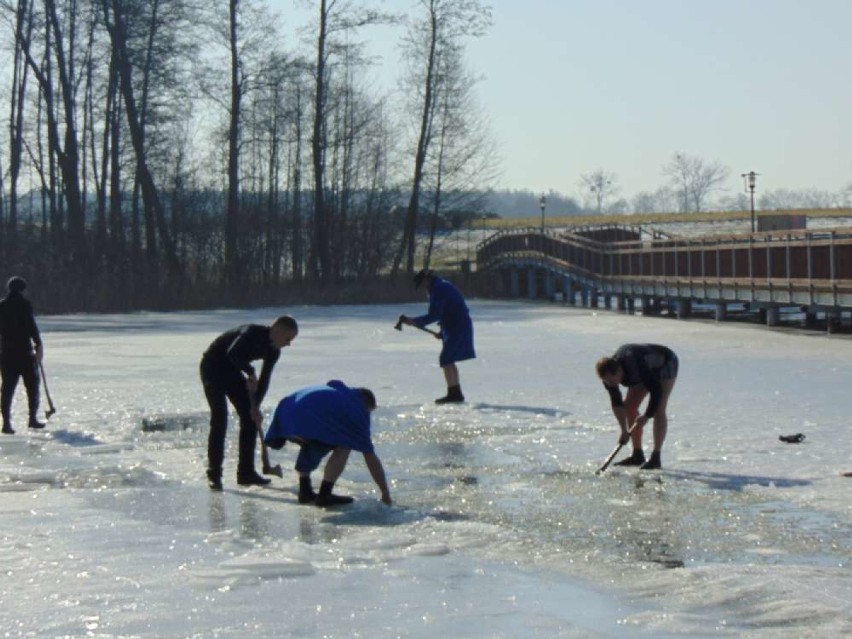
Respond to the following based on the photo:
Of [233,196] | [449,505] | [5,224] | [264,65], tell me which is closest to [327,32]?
[264,65]

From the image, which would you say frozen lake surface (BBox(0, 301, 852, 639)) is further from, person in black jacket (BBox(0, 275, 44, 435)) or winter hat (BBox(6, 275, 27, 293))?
winter hat (BBox(6, 275, 27, 293))

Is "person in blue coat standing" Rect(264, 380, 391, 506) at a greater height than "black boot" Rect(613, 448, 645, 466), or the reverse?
"person in blue coat standing" Rect(264, 380, 391, 506)

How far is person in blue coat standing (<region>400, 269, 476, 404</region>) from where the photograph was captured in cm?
1752

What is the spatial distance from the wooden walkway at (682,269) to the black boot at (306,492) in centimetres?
2220

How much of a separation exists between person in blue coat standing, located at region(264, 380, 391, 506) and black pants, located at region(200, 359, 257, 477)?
1.10 m

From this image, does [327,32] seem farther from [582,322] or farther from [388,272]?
[582,322]

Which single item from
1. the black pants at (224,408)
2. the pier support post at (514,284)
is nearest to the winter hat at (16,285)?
the black pants at (224,408)

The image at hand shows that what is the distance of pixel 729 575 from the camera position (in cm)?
814

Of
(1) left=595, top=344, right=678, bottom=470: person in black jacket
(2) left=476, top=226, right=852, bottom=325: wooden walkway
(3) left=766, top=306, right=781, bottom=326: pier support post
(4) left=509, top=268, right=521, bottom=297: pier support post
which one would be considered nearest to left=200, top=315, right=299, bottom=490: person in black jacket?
(1) left=595, top=344, right=678, bottom=470: person in black jacket

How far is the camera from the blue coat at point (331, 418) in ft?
33.9

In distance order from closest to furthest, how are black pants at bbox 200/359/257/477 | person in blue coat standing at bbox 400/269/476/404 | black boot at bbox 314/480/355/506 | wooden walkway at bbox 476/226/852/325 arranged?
black boot at bbox 314/480/355/506 → black pants at bbox 200/359/257/477 → person in blue coat standing at bbox 400/269/476/404 → wooden walkway at bbox 476/226/852/325

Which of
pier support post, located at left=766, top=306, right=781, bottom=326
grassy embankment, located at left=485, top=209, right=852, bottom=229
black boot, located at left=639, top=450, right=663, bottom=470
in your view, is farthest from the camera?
grassy embankment, located at left=485, top=209, right=852, bottom=229

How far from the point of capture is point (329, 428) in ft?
34.1

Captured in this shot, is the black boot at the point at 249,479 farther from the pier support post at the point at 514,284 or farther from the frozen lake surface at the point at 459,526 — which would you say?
the pier support post at the point at 514,284
